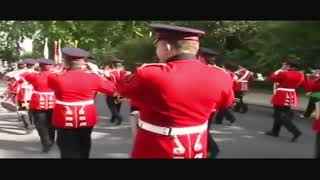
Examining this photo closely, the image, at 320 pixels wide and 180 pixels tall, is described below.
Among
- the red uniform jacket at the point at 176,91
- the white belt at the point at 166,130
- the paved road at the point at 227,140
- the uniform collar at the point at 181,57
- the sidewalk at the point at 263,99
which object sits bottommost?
the paved road at the point at 227,140

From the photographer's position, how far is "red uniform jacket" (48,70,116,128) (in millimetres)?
4750

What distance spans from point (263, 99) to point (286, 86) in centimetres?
36

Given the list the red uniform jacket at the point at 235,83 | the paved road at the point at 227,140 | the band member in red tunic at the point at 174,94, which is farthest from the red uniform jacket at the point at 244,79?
the band member in red tunic at the point at 174,94

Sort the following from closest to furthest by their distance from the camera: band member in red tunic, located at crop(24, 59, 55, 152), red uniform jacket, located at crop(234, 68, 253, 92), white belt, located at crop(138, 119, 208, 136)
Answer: white belt, located at crop(138, 119, 208, 136)
red uniform jacket, located at crop(234, 68, 253, 92)
band member in red tunic, located at crop(24, 59, 55, 152)

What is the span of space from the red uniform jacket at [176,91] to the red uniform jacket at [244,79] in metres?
2.66

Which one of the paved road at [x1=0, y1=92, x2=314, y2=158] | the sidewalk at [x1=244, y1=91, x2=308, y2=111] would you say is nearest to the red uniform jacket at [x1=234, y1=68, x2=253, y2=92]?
the sidewalk at [x1=244, y1=91, x2=308, y2=111]

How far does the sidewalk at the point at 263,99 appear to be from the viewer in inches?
269

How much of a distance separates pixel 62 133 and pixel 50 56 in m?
1.47

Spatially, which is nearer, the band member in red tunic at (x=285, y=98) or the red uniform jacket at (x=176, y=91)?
the red uniform jacket at (x=176, y=91)

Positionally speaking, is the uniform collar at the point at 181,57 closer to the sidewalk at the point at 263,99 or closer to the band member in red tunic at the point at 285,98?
the band member in red tunic at the point at 285,98

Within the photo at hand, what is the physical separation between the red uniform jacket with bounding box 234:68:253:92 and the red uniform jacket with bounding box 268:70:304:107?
0.27 m

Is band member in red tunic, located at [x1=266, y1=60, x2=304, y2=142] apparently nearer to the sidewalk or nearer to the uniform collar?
the sidewalk

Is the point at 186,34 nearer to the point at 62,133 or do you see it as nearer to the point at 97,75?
the point at 97,75
